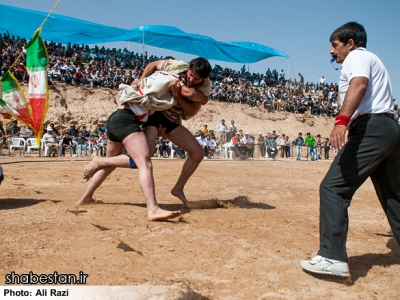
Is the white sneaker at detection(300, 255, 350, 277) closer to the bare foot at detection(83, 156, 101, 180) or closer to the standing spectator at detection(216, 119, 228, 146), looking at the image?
the bare foot at detection(83, 156, 101, 180)

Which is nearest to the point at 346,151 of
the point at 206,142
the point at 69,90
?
the point at 206,142

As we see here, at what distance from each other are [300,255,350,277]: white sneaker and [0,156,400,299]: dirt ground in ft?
0.21

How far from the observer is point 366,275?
2.61m

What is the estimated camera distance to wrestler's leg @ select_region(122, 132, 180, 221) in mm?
3556

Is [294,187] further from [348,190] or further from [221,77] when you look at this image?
[221,77]

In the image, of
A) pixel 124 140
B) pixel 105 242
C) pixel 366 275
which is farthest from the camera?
pixel 124 140

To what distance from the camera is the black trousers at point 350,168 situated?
2602mm

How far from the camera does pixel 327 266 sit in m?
2.48

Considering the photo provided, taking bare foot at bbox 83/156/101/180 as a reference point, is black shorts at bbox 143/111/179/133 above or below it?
above

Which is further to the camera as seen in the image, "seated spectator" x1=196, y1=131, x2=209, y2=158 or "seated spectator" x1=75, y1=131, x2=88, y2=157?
"seated spectator" x1=196, y1=131, x2=209, y2=158

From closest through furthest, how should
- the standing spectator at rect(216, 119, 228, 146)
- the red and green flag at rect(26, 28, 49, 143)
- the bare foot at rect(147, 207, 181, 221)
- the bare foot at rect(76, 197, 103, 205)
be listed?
the bare foot at rect(147, 207, 181, 221) → the bare foot at rect(76, 197, 103, 205) → the red and green flag at rect(26, 28, 49, 143) → the standing spectator at rect(216, 119, 228, 146)

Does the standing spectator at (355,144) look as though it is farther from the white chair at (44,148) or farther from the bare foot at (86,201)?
the white chair at (44,148)

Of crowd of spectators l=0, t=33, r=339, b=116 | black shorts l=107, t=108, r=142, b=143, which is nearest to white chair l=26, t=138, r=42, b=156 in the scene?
crowd of spectators l=0, t=33, r=339, b=116

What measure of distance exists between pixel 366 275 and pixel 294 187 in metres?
4.32
